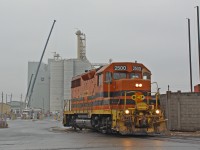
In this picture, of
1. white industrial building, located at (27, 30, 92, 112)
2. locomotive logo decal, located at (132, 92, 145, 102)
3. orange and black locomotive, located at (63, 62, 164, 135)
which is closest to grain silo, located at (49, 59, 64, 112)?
white industrial building, located at (27, 30, 92, 112)

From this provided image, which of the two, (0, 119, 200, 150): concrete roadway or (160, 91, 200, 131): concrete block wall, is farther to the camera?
(160, 91, 200, 131): concrete block wall

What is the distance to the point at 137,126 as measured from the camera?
19.3 m

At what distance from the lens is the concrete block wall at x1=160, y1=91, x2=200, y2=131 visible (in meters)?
23.5

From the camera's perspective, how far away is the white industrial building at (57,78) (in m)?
92.3

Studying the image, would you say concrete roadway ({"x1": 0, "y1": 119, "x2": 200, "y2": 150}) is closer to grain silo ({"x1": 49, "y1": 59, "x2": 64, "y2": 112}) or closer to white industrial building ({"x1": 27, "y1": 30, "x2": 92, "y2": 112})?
white industrial building ({"x1": 27, "y1": 30, "x2": 92, "y2": 112})

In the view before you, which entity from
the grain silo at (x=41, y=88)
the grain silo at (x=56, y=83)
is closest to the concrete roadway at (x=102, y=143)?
the grain silo at (x=56, y=83)

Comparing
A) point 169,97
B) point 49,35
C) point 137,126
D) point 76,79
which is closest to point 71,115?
point 76,79

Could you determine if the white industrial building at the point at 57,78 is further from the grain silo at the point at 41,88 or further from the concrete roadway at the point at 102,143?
the concrete roadway at the point at 102,143

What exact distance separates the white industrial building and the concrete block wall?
62.5 metres

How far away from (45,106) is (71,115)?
88.9 m

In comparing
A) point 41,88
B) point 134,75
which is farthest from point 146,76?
point 41,88

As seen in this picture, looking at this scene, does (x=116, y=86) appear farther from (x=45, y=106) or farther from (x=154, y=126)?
(x=45, y=106)

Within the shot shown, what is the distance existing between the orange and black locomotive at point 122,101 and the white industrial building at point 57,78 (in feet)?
209

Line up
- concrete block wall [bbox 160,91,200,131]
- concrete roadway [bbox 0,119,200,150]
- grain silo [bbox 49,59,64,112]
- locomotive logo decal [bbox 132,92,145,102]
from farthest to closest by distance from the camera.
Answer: grain silo [bbox 49,59,64,112] → concrete block wall [bbox 160,91,200,131] → locomotive logo decal [bbox 132,92,145,102] → concrete roadway [bbox 0,119,200,150]
